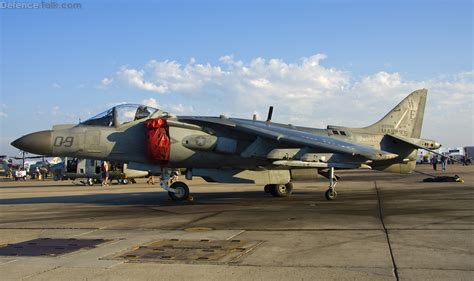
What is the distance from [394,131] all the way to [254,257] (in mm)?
14009

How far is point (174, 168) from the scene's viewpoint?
15.2 meters

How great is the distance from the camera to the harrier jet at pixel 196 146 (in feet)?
45.0

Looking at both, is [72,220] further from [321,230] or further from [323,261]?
[323,261]

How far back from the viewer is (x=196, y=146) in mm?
14234

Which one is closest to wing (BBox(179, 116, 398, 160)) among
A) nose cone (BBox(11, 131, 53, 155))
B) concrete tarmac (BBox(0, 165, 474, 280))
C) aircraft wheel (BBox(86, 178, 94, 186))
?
concrete tarmac (BBox(0, 165, 474, 280))

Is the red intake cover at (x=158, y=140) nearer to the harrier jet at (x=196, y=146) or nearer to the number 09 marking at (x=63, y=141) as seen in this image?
the harrier jet at (x=196, y=146)

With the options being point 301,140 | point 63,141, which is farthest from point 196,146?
point 63,141

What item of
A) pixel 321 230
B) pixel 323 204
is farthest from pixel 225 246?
pixel 323 204

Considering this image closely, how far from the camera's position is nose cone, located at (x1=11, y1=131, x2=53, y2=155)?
44.9 ft

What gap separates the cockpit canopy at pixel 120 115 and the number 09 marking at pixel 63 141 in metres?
0.80

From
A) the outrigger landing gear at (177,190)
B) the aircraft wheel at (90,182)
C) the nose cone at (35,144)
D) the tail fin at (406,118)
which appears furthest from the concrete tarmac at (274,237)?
the aircraft wheel at (90,182)

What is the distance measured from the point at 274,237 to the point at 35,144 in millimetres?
9511

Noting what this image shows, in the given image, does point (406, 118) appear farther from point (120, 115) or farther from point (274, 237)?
point (274, 237)

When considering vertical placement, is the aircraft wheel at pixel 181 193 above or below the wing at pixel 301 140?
below
